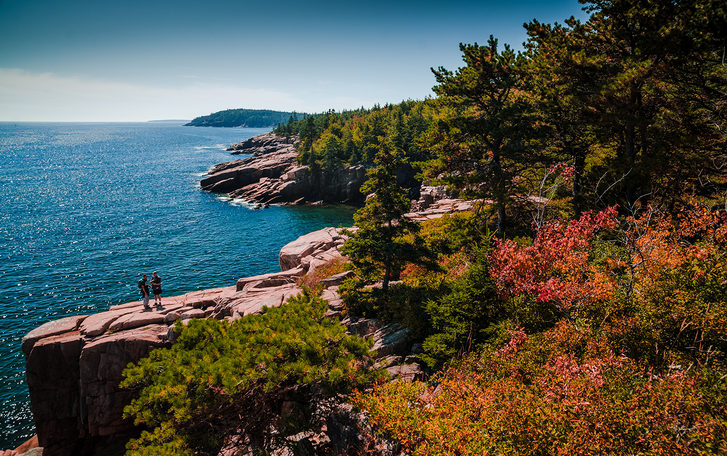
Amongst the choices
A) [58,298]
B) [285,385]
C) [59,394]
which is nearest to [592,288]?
[285,385]

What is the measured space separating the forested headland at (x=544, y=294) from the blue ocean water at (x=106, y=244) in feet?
68.9

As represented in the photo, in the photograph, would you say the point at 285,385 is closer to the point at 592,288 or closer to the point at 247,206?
the point at 592,288

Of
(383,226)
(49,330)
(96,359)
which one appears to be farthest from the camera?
(49,330)

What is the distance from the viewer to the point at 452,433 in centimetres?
752

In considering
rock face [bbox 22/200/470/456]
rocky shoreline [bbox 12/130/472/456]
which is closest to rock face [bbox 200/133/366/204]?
rocky shoreline [bbox 12/130/472/456]

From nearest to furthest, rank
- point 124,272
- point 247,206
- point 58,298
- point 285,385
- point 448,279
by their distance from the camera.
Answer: point 285,385, point 448,279, point 58,298, point 124,272, point 247,206

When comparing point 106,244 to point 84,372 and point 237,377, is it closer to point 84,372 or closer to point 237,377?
point 84,372

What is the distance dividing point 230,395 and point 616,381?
9.69 m

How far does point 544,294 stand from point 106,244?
52.5 meters

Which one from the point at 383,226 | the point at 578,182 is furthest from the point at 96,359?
the point at 578,182

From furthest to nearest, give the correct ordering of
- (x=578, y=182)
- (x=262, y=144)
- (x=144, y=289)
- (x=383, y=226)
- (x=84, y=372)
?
(x=262, y=144)
(x=144, y=289)
(x=578, y=182)
(x=84, y=372)
(x=383, y=226)

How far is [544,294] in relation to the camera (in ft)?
38.7

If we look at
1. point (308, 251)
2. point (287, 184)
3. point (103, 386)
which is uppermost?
point (287, 184)

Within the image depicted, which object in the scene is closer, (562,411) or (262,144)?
(562,411)
